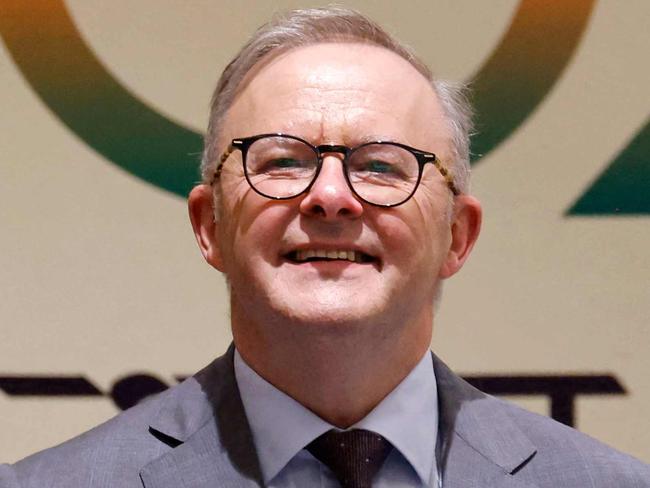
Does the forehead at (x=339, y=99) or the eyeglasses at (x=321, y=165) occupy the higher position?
the forehead at (x=339, y=99)

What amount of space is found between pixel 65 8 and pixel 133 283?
0.61 meters

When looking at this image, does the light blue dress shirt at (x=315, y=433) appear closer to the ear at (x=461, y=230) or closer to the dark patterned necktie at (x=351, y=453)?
the dark patterned necktie at (x=351, y=453)

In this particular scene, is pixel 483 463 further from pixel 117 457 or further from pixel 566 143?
pixel 566 143

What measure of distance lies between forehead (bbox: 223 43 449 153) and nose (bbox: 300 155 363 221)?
4 cm

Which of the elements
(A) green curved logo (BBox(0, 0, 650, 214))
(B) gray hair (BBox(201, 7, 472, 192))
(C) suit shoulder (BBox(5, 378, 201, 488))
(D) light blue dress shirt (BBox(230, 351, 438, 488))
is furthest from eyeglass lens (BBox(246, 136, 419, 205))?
(A) green curved logo (BBox(0, 0, 650, 214))

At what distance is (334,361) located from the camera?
117 centimetres

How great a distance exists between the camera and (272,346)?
1.20m

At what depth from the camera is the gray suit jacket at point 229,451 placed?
1.17 m

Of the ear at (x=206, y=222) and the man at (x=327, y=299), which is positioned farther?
the ear at (x=206, y=222)

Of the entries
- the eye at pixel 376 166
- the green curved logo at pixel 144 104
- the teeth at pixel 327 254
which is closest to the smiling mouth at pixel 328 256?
the teeth at pixel 327 254

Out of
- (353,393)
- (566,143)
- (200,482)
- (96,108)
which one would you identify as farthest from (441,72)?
(200,482)

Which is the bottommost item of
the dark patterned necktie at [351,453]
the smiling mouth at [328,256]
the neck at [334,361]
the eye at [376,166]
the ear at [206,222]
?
the dark patterned necktie at [351,453]

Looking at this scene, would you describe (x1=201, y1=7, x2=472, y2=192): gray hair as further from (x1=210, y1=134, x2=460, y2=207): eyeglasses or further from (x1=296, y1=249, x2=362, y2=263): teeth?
(x1=296, y1=249, x2=362, y2=263): teeth

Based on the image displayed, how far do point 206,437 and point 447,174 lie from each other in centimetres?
50
